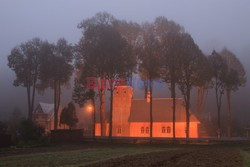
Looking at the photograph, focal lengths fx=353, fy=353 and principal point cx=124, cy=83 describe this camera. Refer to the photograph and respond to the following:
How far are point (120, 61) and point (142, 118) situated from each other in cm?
2083

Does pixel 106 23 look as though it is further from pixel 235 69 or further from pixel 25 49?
pixel 235 69

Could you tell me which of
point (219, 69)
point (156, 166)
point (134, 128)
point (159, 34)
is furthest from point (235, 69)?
point (156, 166)

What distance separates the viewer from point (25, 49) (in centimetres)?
4828

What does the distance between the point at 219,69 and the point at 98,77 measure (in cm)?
1633

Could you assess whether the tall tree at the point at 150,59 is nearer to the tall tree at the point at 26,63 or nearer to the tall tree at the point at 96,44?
the tall tree at the point at 96,44

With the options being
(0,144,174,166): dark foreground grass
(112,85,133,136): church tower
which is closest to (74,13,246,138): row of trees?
(112,85,133,136): church tower

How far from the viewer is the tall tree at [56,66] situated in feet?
156

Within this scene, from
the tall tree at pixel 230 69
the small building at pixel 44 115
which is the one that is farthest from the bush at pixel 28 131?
the small building at pixel 44 115

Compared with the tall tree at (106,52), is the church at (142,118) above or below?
below

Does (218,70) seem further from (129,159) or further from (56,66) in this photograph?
(129,159)

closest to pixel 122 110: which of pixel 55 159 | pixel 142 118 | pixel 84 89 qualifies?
pixel 142 118

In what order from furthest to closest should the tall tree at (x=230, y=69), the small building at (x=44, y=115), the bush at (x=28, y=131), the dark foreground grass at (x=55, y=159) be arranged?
the small building at (x=44, y=115), the tall tree at (x=230, y=69), the bush at (x=28, y=131), the dark foreground grass at (x=55, y=159)

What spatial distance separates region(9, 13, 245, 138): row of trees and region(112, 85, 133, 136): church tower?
16.4 m

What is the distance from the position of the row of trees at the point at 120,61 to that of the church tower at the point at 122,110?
16375 millimetres
